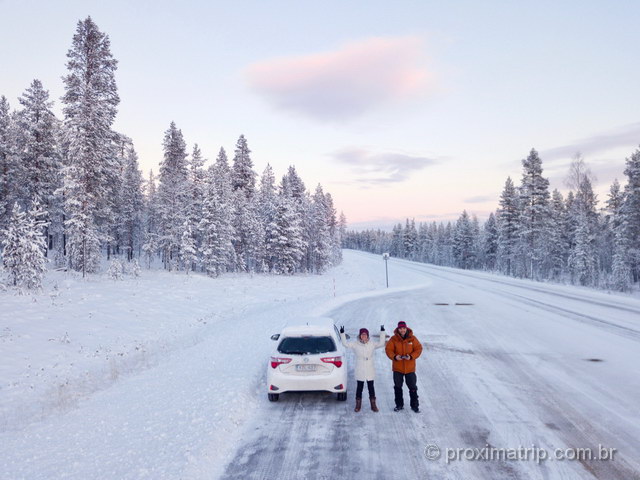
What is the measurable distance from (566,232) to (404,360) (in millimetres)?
67354

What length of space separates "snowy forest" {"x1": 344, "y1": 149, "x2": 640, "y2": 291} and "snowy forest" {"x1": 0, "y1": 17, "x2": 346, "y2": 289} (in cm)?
2812

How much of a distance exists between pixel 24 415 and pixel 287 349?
5828 millimetres

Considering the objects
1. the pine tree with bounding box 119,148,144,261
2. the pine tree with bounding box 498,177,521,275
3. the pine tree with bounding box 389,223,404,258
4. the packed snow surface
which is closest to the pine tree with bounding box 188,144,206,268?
the pine tree with bounding box 119,148,144,261

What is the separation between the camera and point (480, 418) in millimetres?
6859

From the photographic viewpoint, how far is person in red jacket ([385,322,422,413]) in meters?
7.25

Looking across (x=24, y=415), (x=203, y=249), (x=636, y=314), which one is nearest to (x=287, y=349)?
(x=24, y=415)

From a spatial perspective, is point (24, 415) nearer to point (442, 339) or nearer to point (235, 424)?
point (235, 424)

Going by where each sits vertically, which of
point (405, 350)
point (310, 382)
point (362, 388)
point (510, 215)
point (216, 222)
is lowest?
point (362, 388)

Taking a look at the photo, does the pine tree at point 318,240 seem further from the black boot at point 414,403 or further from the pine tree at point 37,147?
the black boot at point 414,403

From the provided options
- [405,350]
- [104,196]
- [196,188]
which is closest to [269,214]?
[196,188]

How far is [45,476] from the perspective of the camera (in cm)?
515

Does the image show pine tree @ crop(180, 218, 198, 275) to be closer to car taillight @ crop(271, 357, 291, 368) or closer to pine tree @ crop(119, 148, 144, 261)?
pine tree @ crop(119, 148, 144, 261)

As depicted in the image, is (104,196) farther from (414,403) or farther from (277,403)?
(414,403)

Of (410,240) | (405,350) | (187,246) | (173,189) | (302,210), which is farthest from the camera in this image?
(410,240)
